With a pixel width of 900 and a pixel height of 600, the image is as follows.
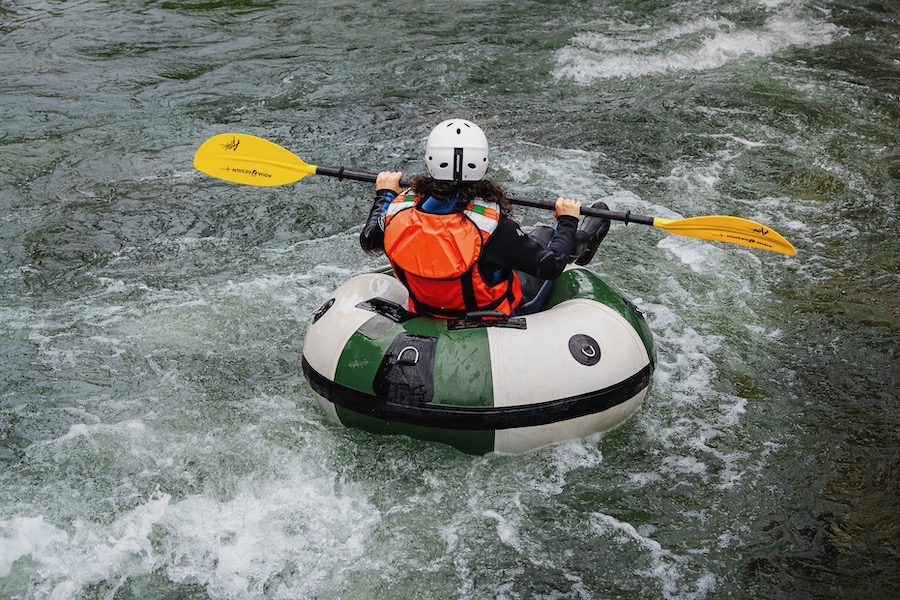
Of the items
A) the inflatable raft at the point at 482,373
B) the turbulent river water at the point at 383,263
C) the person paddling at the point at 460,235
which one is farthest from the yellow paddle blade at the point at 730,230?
the person paddling at the point at 460,235

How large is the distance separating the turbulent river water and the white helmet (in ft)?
4.26

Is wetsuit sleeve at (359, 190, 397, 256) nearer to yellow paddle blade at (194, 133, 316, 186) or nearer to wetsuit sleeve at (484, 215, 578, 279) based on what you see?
wetsuit sleeve at (484, 215, 578, 279)

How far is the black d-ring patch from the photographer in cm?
414

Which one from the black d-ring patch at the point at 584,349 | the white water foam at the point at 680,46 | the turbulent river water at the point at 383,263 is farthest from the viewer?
the white water foam at the point at 680,46

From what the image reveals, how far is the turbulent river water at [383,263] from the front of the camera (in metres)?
3.88

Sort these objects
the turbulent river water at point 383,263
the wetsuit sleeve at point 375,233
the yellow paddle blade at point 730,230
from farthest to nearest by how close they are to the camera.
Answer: the yellow paddle blade at point 730,230
the wetsuit sleeve at point 375,233
the turbulent river water at point 383,263

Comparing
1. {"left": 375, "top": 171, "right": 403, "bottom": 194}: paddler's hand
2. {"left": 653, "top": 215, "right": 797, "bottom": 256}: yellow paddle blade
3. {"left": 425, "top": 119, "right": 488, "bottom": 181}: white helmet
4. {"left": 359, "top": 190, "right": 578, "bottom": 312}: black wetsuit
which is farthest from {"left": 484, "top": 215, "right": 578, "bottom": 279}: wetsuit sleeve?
{"left": 653, "top": 215, "right": 797, "bottom": 256}: yellow paddle blade

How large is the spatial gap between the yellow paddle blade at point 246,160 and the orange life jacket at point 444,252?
136 cm

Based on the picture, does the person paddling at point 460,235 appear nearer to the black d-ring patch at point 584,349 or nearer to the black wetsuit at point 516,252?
the black wetsuit at point 516,252

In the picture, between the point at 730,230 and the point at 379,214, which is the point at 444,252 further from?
the point at 730,230

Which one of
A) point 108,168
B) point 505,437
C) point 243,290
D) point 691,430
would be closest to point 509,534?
point 505,437

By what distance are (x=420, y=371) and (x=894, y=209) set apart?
444cm

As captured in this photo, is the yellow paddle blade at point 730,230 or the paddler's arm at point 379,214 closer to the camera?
the paddler's arm at point 379,214

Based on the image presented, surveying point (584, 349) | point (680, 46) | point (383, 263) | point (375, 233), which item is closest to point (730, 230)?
point (584, 349)
